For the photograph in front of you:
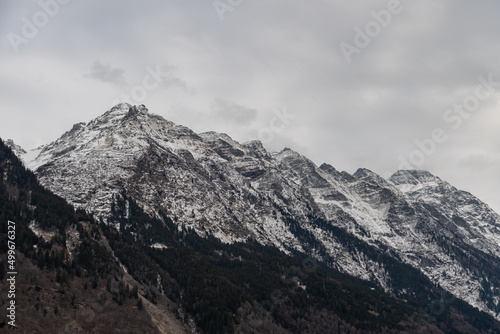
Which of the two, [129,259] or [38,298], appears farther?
[129,259]

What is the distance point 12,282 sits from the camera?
120 metres

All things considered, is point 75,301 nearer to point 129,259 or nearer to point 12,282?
point 12,282

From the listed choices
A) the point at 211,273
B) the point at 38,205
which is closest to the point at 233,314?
the point at 211,273

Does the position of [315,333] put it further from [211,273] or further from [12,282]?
[12,282]

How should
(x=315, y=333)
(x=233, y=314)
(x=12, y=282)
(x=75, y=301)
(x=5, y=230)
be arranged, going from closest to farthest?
1. (x=12, y=282)
2. (x=75, y=301)
3. (x=5, y=230)
4. (x=233, y=314)
5. (x=315, y=333)

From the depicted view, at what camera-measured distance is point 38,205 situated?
584ft

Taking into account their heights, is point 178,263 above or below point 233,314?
above

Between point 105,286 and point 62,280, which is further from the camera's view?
point 105,286

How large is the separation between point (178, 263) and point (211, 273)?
54.5 feet

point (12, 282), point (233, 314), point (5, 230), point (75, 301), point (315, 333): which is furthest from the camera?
point (315, 333)

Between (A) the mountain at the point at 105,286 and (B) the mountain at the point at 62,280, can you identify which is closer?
(B) the mountain at the point at 62,280

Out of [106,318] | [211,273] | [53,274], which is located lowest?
[106,318]

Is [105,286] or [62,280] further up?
[105,286]

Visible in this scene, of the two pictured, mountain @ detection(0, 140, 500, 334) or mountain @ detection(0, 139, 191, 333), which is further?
mountain @ detection(0, 140, 500, 334)
